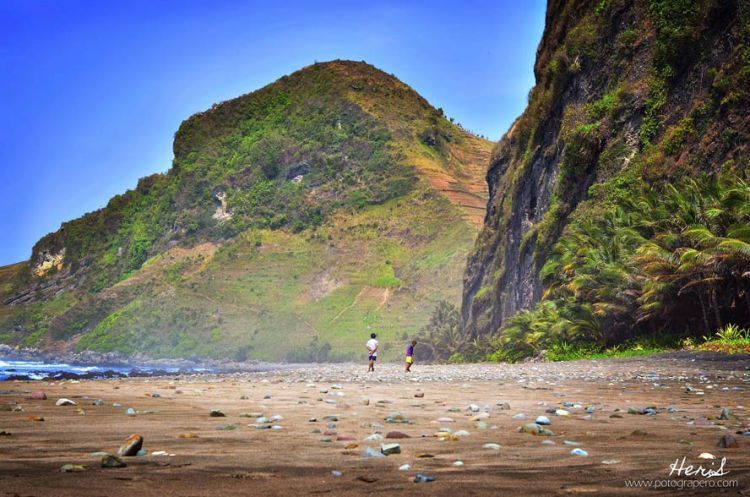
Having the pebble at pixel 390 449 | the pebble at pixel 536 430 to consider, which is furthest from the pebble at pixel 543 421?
the pebble at pixel 390 449

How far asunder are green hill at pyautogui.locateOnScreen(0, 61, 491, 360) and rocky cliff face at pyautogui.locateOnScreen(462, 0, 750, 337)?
3849 centimetres

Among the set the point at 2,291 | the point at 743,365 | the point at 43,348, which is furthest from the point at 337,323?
Answer: the point at 2,291

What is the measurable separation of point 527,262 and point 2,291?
178 metres

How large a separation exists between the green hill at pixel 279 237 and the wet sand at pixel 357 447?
270 feet

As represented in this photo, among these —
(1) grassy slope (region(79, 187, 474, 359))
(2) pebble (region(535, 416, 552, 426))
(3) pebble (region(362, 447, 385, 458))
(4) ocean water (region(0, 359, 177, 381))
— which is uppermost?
(1) grassy slope (region(79, 187, 474, 359))

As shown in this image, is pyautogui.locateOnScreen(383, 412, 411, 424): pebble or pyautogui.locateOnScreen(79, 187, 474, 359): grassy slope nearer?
pyautogui.locateOnScreen(383, 412, 411, 424): pebble

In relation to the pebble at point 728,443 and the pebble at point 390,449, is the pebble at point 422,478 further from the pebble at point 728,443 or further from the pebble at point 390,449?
the pebble at point 728,443

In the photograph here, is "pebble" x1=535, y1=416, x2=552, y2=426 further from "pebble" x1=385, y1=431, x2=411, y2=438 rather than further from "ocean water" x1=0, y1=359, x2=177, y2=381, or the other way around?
"ocean water" x1=0, y1=359, x2=177, y2=381

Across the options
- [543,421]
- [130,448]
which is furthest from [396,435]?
[130,448]

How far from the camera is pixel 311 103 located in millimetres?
172250

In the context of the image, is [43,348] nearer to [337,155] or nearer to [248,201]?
[248,201]

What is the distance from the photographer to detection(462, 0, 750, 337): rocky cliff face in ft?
113

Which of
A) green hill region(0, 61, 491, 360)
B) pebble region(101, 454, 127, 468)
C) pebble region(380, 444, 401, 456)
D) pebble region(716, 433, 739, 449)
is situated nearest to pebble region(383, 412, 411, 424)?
pebble region(380, 444, 401, 456)

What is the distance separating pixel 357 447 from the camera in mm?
6809
